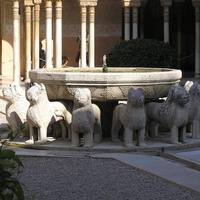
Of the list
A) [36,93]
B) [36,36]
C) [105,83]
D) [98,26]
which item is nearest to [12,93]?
[36,93]

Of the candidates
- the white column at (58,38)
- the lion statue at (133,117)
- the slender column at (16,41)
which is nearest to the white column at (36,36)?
the white column at (58,38)

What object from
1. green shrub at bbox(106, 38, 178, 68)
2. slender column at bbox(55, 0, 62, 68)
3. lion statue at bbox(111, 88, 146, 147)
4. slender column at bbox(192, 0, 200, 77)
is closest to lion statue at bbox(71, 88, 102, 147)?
lion statue at bbox(111, 88, 146, 147)

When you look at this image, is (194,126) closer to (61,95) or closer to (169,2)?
(61,95)

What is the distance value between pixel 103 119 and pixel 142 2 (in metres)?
16.3

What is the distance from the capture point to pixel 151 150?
890cm

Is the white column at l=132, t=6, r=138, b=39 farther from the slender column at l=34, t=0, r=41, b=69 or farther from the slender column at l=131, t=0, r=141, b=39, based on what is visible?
the slender column at l=34, t=0, r=41, b=69

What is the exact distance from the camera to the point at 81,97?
28.7ft

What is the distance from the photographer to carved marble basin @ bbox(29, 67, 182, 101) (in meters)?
9.24

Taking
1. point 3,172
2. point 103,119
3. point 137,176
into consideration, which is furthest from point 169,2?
point 3,172

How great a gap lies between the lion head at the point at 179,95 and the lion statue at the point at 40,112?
146 centimetres

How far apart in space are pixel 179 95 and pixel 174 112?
25 centimetres

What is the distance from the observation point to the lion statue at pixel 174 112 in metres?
8.95

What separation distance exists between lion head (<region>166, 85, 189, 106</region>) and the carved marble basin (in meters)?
0.50

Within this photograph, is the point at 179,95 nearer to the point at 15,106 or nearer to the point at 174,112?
the point at 174,112
